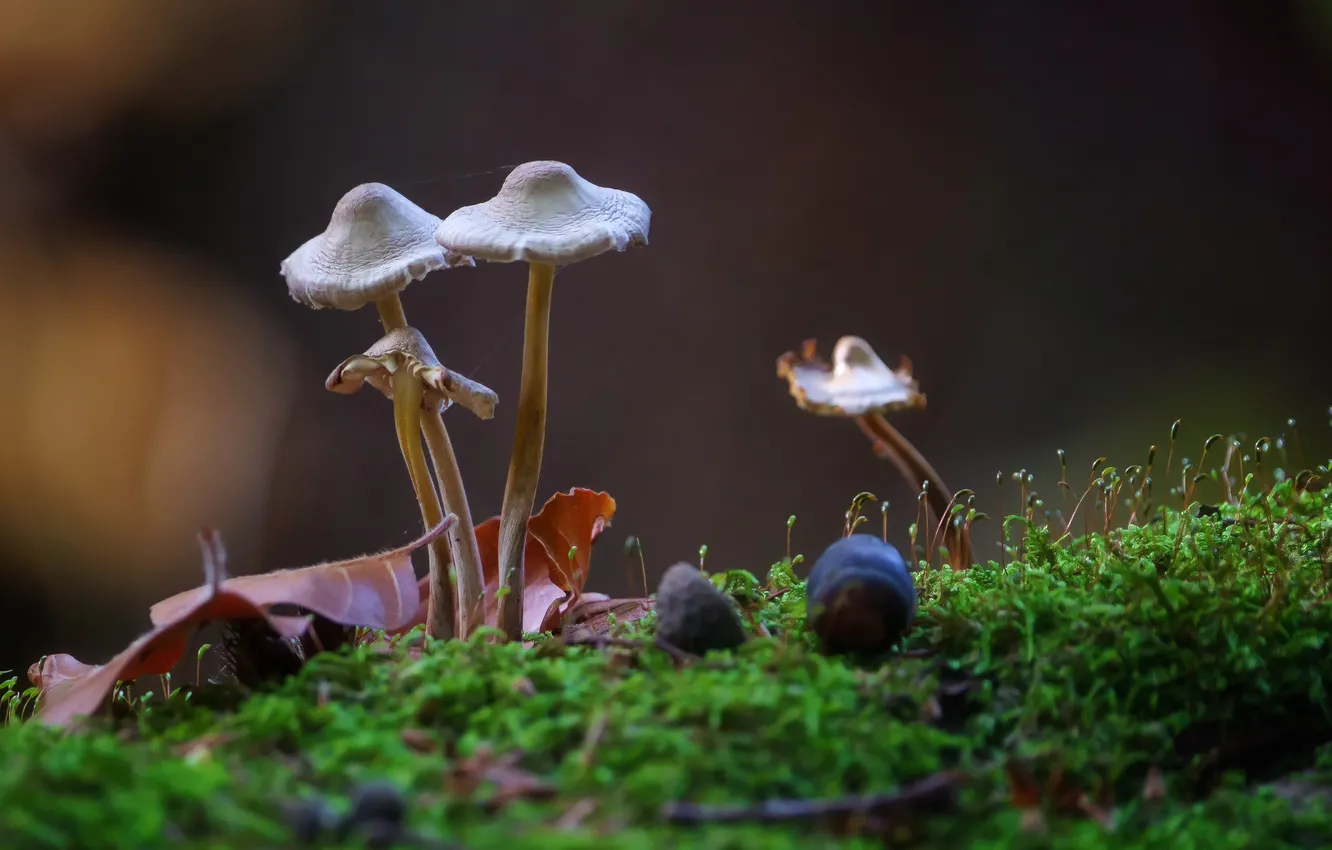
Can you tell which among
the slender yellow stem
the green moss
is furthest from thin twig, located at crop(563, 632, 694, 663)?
the slender yellow stem

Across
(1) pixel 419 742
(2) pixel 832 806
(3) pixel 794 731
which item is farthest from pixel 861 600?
(1) pixel 419 742

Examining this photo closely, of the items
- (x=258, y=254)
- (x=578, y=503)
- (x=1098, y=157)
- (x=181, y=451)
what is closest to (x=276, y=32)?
(x=258, y=254)

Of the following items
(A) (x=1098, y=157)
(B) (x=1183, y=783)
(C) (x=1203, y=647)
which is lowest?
(B) (x=1183, y=783)

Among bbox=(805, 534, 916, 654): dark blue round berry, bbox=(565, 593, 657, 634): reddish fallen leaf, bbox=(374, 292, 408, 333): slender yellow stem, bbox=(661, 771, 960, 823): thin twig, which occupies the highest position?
bbox=(374, 292, 408, 333): slender yellow stem

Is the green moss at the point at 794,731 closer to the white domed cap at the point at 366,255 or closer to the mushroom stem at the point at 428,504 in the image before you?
the mushroom stem at the point at 428,504

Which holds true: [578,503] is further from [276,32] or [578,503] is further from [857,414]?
[276,32]

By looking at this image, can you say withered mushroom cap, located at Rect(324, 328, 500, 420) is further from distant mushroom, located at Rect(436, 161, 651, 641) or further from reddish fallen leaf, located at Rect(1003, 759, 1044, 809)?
reddish fallen leaf, located at Rect(1003, 759, 1044, 809)
